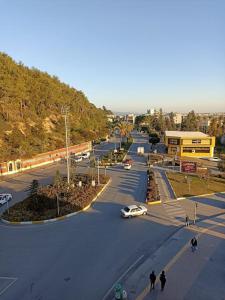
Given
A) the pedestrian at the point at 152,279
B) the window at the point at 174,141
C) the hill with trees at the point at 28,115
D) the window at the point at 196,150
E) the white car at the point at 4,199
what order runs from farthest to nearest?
the window at the point at 174,141, the window at the point at 196,150, the hill with trees at the point at 28,115, the white car at the point at 4,199, the pedestrian at the point at 152,279

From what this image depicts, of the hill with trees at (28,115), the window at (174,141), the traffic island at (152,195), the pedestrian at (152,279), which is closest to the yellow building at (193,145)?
the window at (174,141)

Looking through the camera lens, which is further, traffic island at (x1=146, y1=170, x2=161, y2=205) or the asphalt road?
traffic island at (x1=146, y1=170, x2=161, y2=205)

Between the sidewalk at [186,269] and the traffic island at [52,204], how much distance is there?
9694 millimetres

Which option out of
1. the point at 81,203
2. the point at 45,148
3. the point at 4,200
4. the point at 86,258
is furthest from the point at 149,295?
the point at 45,148

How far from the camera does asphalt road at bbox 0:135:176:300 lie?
1445 cm

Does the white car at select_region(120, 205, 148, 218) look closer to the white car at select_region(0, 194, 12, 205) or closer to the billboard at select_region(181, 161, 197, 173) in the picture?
the white car at select_region(0, 194, 12, 205)

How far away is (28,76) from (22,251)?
62.2 m

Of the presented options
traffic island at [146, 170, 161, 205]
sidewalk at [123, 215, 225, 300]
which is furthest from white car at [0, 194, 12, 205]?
sidewalk at [123, 215, 225, 300]

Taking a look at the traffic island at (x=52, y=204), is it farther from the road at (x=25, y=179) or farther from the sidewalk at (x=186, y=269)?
the sidewalk at (x=186, y=269)

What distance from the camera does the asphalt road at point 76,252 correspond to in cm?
1445

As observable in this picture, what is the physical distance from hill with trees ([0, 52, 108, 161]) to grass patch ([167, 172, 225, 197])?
24.7 metres

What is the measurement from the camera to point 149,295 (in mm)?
13734

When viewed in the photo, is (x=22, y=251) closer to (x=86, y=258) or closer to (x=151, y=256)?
(x=86, y=258)

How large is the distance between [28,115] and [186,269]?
186 feet
